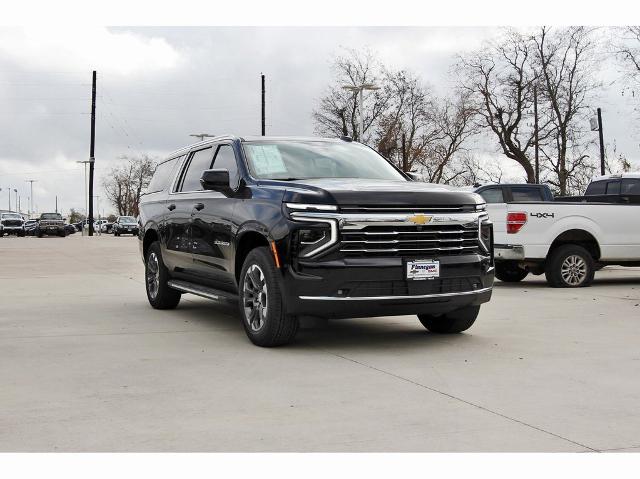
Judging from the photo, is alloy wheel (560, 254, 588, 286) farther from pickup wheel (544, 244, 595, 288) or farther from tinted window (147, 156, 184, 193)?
tinted window (147, 156, 184, 193)

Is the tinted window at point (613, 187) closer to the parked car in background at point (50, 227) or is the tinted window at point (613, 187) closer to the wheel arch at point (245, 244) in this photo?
the wheel arch at point (245, 244)

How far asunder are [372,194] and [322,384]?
1.84 metres

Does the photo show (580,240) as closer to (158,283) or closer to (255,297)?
(158,283)

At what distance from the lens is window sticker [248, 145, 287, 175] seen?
7926 mm

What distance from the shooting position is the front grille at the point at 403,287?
6730 millimetres

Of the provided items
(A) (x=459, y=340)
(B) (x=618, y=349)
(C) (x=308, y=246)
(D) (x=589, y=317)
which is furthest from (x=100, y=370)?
(D) (x=589, y=317)

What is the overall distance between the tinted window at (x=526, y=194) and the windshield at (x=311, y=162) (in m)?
8.40

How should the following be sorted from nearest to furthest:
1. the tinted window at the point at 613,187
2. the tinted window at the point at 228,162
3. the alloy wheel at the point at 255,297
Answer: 1. the alloy wheel at the point at 255,297
2. the tinted window at the point at 228,162
3. the tinted window at the point at 613,187

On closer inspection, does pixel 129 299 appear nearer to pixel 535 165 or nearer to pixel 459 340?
pixel 459 340

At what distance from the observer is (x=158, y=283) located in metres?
10.2

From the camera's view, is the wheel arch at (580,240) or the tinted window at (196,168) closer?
the tinted window at (196,168)

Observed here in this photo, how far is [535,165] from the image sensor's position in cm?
4972

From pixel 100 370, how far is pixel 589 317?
5.69 metres

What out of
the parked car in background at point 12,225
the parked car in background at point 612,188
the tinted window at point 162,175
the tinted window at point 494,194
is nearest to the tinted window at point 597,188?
the parked car in background at point 612,188
